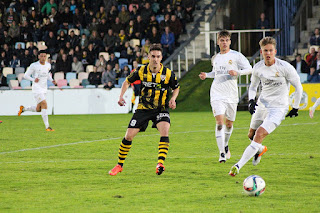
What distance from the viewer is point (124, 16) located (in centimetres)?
2814

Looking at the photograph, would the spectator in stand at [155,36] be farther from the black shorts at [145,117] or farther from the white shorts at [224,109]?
the black shorts at [145,117]

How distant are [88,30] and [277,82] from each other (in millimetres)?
21068

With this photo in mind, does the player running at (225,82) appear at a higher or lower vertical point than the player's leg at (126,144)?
higher

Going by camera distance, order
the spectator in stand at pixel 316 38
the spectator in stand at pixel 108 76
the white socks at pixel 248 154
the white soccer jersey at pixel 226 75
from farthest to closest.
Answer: the spectator in stand at pixel 108 76
the spectator in stand at pixel 316 38
the white soccer jersey at pixel 226 75
the white socks at pixel 248 154

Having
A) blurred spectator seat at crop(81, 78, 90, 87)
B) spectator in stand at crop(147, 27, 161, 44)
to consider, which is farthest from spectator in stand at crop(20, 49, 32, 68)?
spectator in stand at crop(147, 27, 161, 44)

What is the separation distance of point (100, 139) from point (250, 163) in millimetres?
5166

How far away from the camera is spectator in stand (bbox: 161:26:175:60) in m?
26.2

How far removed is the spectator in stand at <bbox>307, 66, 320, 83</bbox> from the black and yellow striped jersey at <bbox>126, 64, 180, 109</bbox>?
14340 mm

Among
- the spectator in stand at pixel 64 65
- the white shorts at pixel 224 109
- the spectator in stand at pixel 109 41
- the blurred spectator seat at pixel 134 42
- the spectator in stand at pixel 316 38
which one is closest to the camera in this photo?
the white shorts at pixel 224 109

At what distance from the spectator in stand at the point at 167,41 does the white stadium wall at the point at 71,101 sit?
9.88 feet

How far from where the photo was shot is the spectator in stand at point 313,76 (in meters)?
22.5

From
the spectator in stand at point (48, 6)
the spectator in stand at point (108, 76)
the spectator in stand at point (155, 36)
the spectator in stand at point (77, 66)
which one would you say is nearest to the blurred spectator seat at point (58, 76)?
the spectator in stand at point (77, 66)

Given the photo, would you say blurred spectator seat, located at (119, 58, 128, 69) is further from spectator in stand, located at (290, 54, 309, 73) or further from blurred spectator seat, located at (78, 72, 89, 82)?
spectator in stand, located at (290, 54, 309, 73)

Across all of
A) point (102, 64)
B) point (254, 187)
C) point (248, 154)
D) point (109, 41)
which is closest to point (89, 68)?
point (102, 64)
